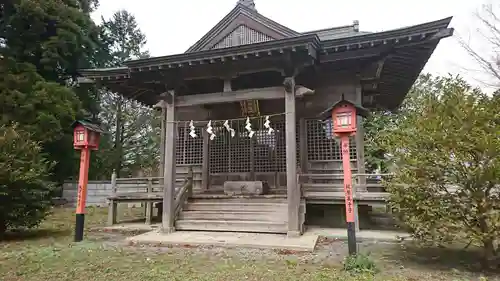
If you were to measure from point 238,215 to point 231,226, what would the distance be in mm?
418

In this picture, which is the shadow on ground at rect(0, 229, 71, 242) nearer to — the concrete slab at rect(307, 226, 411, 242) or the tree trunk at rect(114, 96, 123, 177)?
the concrete slab at rect(307, 226, 411, 242)

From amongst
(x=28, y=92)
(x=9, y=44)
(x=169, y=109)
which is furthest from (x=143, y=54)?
(x=169, y=109)

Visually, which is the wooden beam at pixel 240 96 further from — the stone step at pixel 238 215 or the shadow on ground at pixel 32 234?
the shadow on ground at pixel 32 234

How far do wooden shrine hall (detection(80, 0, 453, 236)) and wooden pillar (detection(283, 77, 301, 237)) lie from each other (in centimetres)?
2

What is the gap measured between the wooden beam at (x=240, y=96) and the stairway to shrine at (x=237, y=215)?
2.75m

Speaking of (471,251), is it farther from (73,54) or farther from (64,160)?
(73,54)

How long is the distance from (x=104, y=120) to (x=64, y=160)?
7326 millimetres

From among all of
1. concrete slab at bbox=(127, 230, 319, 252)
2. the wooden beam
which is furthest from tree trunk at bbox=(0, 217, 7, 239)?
the wooden beam

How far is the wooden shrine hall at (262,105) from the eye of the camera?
25.9 ft

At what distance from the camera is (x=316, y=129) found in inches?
401

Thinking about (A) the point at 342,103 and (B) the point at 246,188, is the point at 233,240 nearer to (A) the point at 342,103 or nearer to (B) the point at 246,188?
(B) the point at 246,188

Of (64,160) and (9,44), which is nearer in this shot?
(9,44)

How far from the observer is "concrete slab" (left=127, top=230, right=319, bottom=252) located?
6773 millimetres

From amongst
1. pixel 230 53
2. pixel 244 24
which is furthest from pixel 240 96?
pixel 244 24
